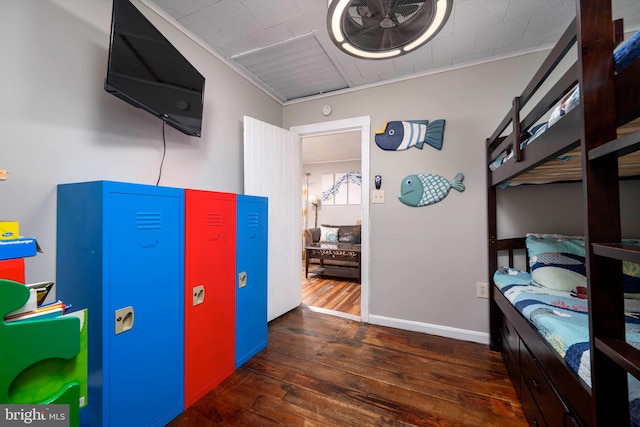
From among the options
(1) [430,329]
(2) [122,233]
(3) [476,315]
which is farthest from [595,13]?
(1) [430,329]

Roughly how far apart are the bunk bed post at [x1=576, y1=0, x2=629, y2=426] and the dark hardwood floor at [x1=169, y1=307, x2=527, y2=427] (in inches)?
34.0

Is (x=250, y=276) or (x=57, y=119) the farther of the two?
(x=250, y=276)

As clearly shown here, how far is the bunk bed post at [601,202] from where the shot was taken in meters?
0.62

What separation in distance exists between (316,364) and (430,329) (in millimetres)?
1135

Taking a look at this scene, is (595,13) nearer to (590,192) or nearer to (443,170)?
(590,192)

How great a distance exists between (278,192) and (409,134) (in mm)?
1415

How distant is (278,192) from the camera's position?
96.4 inches

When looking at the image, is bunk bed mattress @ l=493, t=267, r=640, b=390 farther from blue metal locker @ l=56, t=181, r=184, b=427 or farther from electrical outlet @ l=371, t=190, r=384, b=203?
blue metal locker @ l=56, t=181, r=184, b=427

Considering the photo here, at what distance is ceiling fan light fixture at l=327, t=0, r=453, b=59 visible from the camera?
957 millimetres

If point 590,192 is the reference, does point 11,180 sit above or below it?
above

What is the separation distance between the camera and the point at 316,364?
66.3 inches

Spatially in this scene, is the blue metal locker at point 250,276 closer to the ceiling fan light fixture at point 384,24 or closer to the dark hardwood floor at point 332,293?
the dark hardwood floor at point 332,293

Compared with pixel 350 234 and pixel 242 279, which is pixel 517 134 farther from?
pixel 350 234

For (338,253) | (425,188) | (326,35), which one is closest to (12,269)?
(326,35)
